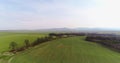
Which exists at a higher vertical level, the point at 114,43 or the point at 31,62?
the point at 114,43

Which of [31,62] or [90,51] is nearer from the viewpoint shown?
[31,62]

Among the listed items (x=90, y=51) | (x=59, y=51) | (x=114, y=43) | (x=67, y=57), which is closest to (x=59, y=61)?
(x=67, y=57)

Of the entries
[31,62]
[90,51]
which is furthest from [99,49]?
[31,62]

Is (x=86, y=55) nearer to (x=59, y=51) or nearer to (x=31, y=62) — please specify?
(x=59, y=51)

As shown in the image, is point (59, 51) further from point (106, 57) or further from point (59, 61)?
point (106, 57)

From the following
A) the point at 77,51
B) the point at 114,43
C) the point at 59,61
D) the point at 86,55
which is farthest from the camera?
the point at 114,43

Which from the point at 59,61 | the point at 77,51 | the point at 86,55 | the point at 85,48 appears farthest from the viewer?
the point at 85,48

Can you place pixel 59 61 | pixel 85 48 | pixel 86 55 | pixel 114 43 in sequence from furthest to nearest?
pixel 114 43
pixel 85 48
pixel 86 55
pixel 59 61

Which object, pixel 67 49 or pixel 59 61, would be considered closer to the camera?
pixel 59 61

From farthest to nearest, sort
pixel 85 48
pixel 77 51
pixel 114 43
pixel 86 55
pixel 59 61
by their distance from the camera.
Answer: pixel 114 43 < pixel 85 48 < pixel 77 51 < pixel 86 55 < pixel 59 61
